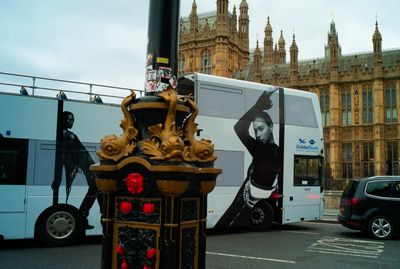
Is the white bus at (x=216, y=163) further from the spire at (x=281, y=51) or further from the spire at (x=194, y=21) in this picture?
the spire at (x=281, y=51)

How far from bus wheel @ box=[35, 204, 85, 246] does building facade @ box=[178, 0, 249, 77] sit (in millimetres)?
52401

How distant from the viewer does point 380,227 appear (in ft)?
36.9

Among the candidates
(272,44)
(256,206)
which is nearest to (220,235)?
(256,206)

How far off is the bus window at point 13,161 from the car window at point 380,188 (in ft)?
28.9

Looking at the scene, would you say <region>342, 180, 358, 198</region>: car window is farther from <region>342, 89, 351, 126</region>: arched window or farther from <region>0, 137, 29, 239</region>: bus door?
<region>342, 89, 351, 126</region>: arched window

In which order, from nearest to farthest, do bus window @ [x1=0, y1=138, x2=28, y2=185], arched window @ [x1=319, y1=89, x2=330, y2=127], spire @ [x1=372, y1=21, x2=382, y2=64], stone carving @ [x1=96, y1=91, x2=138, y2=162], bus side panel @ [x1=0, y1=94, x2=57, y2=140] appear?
stone carving @ [x1=96, y1=91, x2=138, y2=162] → bus window @ [x1=0, y1=138, x2=28, y2=185] → bus side panel @ [x1=0, y1=94, x2=57, y2=140] → spire @ [x1=372, y1=21, x2=382, y2=64] → arched window @ [x1=319, y1=89, x2=330, y2=127]

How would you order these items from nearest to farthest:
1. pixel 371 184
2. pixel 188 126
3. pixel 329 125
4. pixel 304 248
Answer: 1. pixel 188 126
2. pixel 304 248
3. pixel 371 184
4. pixel 329 125

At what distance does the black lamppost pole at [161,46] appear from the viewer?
4.02 meters

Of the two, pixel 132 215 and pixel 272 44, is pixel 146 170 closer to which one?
pixel 132 215

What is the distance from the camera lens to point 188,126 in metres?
4.12

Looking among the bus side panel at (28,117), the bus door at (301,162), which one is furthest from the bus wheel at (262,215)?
the bus side panel at (28,117)

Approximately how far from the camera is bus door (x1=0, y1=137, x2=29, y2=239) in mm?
8875

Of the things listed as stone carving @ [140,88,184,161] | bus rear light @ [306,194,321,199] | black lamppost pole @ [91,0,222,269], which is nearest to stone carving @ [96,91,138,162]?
black lamppost pole @ [91,0,222,269]

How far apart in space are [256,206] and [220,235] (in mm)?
1476
